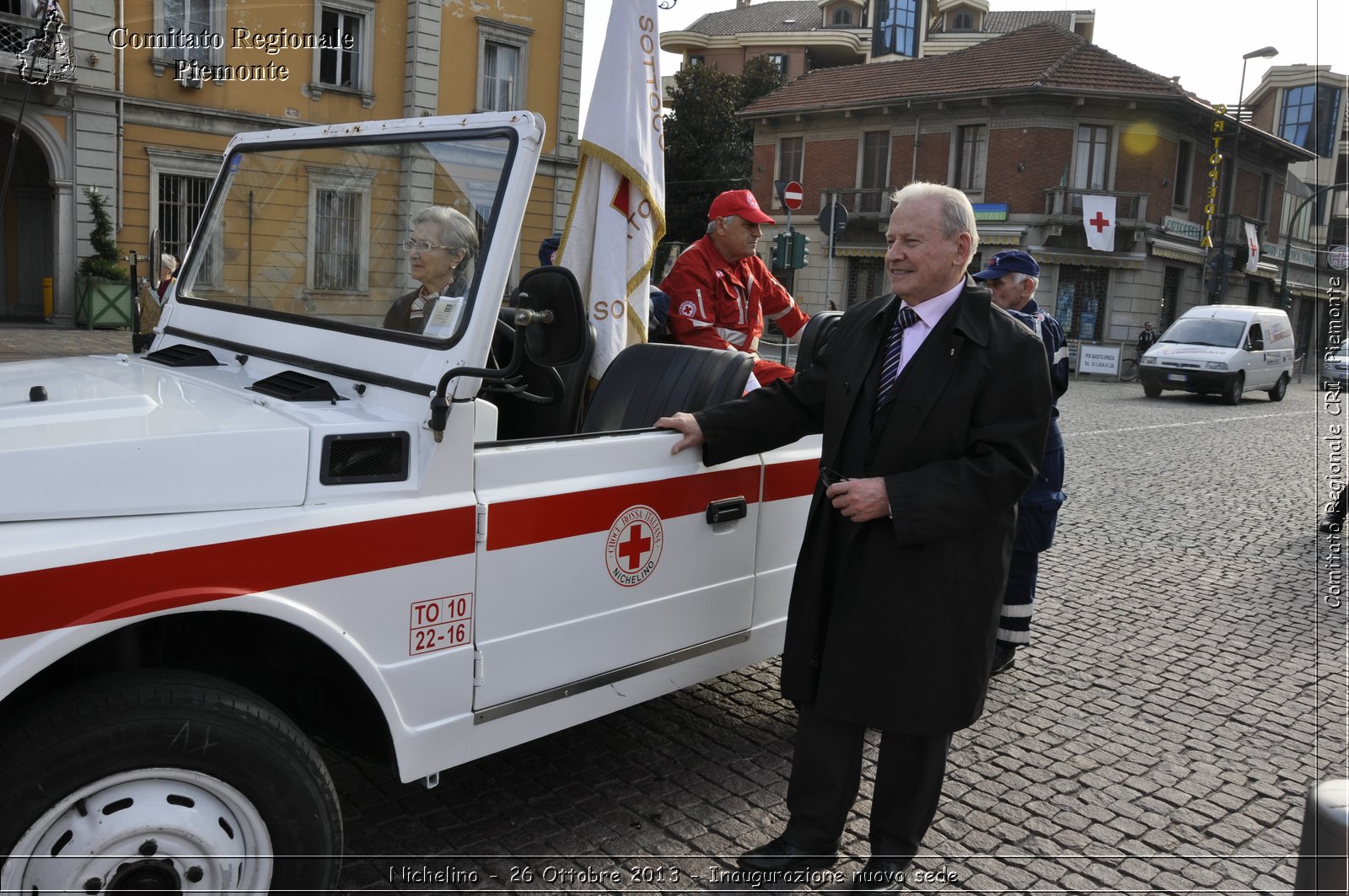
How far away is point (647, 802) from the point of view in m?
3.51

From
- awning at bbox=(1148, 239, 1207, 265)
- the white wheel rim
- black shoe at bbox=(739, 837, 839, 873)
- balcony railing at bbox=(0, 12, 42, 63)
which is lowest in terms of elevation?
black shoe at bbox=(739, 837, 839, 873)

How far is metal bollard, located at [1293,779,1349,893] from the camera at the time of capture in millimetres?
1712

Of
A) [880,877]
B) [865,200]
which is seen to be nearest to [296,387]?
Answer: [880,877]

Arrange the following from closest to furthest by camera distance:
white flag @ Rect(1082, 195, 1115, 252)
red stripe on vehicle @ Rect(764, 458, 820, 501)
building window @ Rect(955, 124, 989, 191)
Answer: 1. red stripe on vehicle @ Rect(764, 458, 820, 501)
2. white flag @ Rect(1082, 195, 1115, 252)
3. building window @ Rect(955, 124, 989, 191)

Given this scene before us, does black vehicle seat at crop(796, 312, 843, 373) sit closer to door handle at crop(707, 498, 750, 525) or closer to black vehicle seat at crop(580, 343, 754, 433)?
black vehicle seat at crop(580, 343, 754, 433)

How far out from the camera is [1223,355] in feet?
68.4

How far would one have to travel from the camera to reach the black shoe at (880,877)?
3074 millimetres

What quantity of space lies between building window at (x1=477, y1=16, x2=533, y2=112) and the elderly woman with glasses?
21133 mm

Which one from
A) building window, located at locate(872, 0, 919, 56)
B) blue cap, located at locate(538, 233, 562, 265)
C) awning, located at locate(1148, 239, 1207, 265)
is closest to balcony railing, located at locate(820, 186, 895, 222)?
awning, located at locate(1148, 239, 1207, 265)

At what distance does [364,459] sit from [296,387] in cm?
47

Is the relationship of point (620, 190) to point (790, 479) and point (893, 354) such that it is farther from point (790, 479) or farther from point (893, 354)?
point (893, 354)

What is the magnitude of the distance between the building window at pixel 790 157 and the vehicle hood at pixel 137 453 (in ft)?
129

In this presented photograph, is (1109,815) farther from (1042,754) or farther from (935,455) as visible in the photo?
(935,455)

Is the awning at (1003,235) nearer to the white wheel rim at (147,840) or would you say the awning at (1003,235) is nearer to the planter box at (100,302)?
the planter box at (100,302)
